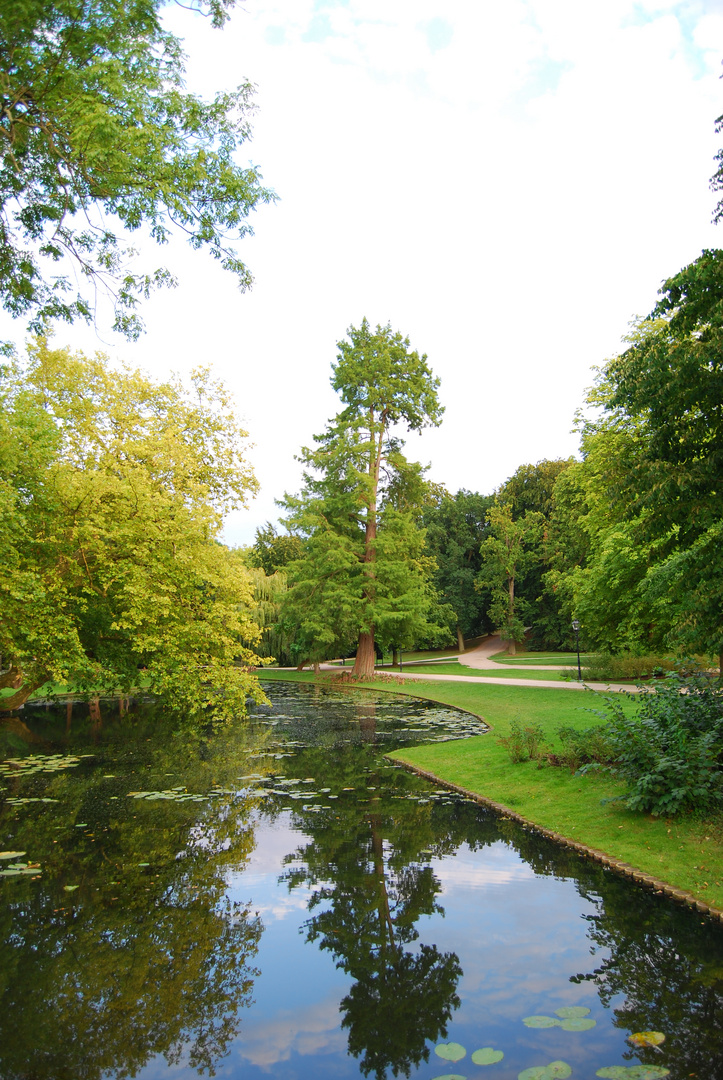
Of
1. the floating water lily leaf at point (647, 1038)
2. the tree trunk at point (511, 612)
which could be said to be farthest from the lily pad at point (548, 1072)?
the tree trunk at point (511, 612)

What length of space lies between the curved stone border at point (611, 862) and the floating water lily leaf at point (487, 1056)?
9.34ft

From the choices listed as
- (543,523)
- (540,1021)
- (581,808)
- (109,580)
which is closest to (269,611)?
(543,523)

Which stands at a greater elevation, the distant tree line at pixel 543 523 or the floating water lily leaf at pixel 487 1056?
the distant tree line at pixel 543 523

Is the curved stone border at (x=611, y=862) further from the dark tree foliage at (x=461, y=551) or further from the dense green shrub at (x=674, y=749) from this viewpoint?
the dark tree foliage at (x=461, y=551)

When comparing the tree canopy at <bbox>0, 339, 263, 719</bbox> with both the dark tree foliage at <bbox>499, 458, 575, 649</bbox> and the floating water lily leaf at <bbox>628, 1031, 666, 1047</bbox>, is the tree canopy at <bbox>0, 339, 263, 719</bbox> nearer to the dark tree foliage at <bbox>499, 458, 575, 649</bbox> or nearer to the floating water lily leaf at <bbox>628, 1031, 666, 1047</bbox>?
the floating water lily leaf at <bbox>628, 1031, 666, 1047</bbox>

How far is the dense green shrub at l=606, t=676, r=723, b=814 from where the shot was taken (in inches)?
294

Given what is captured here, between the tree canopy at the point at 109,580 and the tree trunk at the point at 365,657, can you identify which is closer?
the tree canopy at the point at 109,580

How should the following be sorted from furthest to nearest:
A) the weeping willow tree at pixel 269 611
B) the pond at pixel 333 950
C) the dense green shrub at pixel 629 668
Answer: the weeping willow tree at pixel 269 611 → the dense green shrub at pixel 629 668 → the pond at pixel 333 950

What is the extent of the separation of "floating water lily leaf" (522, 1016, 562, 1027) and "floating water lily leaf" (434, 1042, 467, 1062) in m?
0.51

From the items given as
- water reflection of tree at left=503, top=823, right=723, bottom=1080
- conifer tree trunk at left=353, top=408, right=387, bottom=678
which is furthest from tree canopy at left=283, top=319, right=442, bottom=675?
water reflection of tree at left=503, top=823, right=723, bottom=1080

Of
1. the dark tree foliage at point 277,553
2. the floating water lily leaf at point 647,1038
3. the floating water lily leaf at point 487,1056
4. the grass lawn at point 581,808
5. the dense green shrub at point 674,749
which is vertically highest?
the dark tree foliage at point 277,553

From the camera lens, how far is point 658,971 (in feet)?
15.7

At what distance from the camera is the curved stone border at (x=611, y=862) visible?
588 cm

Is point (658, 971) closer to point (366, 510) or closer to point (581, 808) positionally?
point (581, 808)
